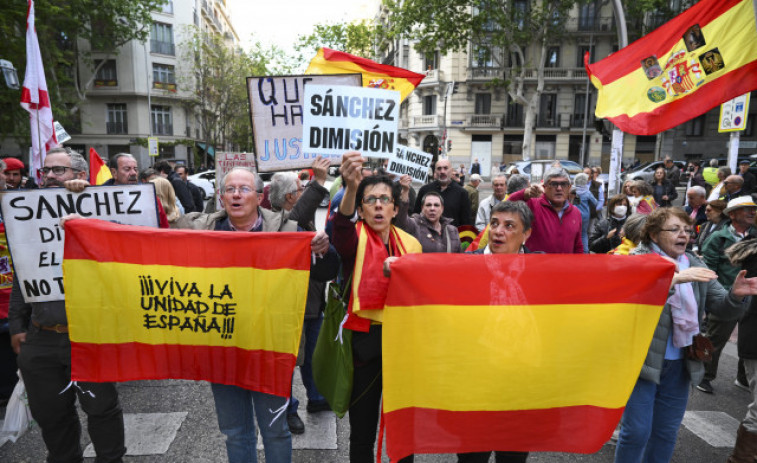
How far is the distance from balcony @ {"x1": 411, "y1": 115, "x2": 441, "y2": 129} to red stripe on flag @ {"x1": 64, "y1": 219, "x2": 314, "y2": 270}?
130 ft

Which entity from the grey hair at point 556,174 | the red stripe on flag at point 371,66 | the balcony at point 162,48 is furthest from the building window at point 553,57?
the grey hair at point 556,174

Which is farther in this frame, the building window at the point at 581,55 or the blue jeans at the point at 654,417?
the building window at the point at 581,55

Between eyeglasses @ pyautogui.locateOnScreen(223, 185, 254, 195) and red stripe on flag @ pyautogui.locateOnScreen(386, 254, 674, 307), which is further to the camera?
eyeglasses @ pyautogui.locateOnScreen(223, 185, 254, 195)

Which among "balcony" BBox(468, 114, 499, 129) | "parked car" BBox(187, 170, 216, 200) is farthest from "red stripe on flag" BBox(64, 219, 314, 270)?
"balcony" BBox(468, 114, 499, 129)

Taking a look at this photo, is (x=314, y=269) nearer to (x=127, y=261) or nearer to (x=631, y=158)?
(x=127, y=261)

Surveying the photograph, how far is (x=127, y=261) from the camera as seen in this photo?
9.04 feet

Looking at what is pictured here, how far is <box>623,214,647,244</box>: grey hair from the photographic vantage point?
305 cm

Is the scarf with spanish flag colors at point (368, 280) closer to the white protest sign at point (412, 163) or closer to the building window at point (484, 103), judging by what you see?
the white protest sign at point (412, 163)

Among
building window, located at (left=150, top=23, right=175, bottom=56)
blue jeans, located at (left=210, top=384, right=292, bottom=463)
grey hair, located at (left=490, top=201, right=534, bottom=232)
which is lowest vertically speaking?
blue jeans, located at (left=210, top=384, right=292, bottom=463)

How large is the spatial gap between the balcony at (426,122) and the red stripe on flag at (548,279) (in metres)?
39.5

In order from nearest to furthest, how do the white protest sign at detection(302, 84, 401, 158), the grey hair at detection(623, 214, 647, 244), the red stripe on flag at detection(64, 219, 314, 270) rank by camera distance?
the red stripe on flag at detection(64, 219, 314, 270) < the grey hair at detection(623, 214, 647, 244) < the white protest sign at detection(302, 84, 401, 158)

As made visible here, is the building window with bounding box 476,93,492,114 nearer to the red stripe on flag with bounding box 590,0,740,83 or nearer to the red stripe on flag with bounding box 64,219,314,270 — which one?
the red stripe on flag with bounding box 590,0,740,83

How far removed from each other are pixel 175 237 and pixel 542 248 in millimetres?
3121

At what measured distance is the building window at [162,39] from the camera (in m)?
40.4
